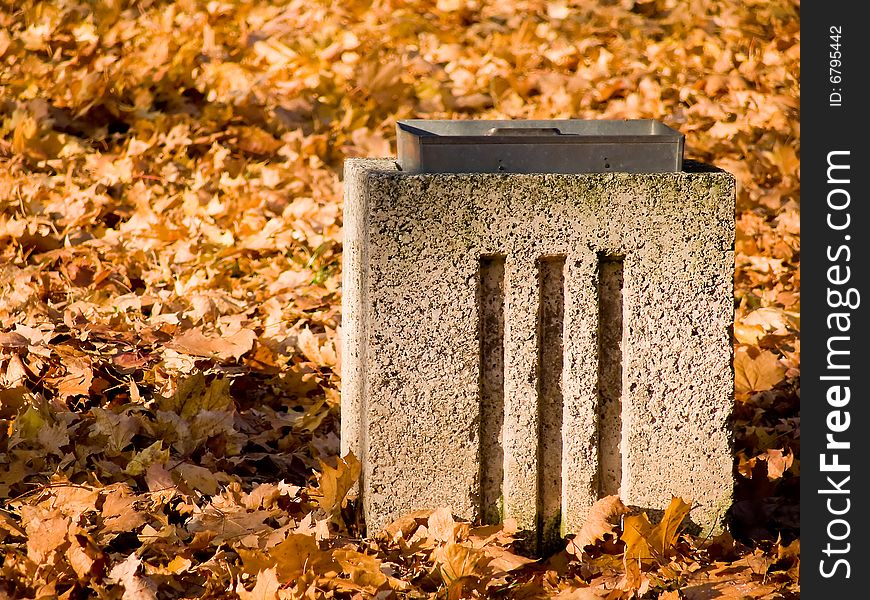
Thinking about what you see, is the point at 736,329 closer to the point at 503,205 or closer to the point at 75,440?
the point at 503,205

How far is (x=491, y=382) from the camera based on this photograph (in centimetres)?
245

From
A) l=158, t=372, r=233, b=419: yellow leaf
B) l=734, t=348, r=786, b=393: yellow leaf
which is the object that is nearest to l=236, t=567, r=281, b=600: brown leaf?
l=158, t=372, r=233, b=419: yellow leaf

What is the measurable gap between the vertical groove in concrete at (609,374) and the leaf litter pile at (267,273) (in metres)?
0.10

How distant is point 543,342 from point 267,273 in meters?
2.02

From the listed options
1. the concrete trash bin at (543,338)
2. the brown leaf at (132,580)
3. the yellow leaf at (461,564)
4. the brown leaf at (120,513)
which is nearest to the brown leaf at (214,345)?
the brown leaf at (120,513)

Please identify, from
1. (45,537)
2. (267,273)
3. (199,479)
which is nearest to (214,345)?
(199,479)

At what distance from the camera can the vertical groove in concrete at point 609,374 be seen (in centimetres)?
245

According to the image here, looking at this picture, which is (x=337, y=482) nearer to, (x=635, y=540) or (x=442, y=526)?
(x=442, y=526)

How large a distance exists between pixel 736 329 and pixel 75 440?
2.36m

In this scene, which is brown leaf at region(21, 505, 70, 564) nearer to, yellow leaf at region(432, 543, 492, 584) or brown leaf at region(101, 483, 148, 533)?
brown leaf at region(101, 483, 148, 533)

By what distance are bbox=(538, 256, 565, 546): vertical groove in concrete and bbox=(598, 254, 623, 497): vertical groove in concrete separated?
0.31ft

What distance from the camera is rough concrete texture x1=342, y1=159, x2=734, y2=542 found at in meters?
2.37

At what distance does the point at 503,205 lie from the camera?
7.79 ft
